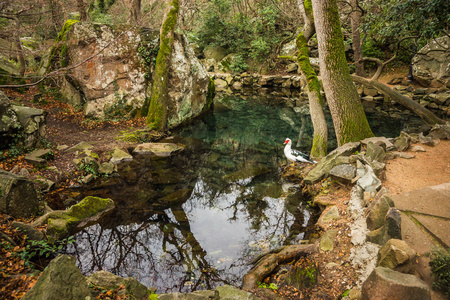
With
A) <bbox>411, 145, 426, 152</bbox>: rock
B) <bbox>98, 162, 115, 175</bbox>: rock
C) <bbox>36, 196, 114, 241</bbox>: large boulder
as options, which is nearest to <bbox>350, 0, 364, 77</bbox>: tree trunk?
<bbox>411, 145, 426, 152</bbox>: rock

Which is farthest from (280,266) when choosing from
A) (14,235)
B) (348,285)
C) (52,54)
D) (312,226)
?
(52,54)

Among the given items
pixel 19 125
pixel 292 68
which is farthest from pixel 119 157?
pixel 292 68

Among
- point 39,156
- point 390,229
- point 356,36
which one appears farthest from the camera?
point 356,36

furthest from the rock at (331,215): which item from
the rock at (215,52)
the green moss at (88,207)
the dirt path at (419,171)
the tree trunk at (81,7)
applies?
the rock at (215,52)

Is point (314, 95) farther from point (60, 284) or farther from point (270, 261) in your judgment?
point (60, 284)

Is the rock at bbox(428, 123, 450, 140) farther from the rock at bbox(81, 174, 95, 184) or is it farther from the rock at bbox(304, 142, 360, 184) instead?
the rock at bbox(81, 174, 95, 184)

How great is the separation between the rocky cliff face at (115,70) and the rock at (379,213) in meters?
9.98

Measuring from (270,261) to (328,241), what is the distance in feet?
3.47

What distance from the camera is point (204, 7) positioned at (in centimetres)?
2783

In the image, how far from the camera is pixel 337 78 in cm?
722

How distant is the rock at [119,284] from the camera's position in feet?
10.8

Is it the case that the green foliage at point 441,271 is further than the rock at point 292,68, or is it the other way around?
the rock at point 292,68

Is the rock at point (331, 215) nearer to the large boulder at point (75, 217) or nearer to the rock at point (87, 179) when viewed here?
the large boulder at point (75, 217)

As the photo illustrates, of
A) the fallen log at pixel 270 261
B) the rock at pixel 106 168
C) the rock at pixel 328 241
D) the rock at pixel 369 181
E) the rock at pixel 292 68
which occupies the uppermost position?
the rock at pixel 292 68
